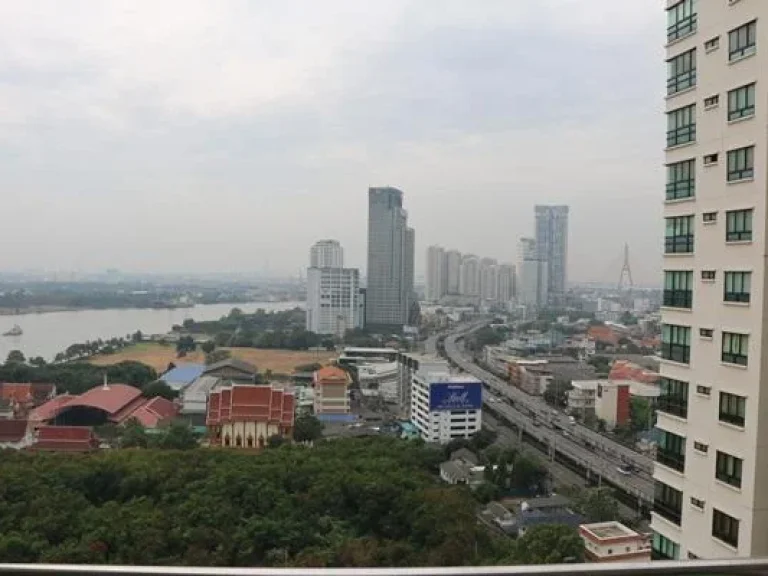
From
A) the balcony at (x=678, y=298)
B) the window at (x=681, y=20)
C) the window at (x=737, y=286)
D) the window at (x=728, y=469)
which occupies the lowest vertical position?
the window at (x=728, y=469)

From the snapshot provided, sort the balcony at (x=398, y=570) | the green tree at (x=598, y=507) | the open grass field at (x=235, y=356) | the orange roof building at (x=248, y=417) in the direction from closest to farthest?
the balcony at (x=398, y=570) < the green tree at (x=598, y=507) < the orange roof building at (x=248, y=417) < the open grass field at (x=235, y=356)

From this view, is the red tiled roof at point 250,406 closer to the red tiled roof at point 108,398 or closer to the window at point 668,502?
the red tiled roof at point 108,398

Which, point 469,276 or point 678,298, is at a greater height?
point 678,298

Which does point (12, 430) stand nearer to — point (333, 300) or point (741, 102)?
point (741, 102)

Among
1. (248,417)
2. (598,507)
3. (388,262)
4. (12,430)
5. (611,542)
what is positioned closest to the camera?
(611,542)

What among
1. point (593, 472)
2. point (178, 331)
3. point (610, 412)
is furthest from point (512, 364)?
point (178, 331)

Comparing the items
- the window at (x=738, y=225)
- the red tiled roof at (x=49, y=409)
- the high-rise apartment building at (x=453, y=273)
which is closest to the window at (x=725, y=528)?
the window at (x=738, y=225)

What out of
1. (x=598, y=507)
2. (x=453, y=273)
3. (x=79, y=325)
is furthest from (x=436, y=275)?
(x=598, y=507)
